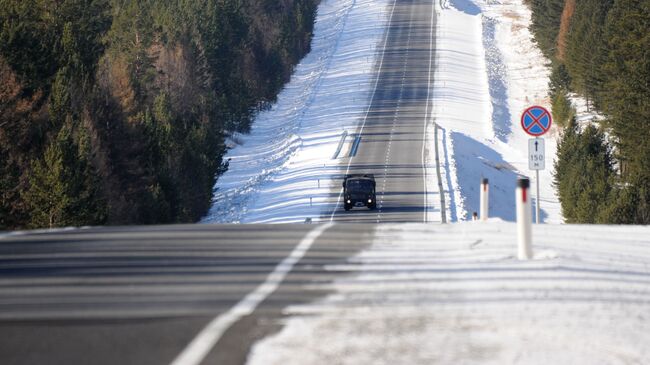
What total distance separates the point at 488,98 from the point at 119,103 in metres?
44.8

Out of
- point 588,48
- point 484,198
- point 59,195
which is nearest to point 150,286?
point 484,198

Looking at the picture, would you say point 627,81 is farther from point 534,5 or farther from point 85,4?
point 534,5

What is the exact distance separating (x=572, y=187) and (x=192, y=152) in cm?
2161

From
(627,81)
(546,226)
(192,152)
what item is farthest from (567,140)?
(546,226)

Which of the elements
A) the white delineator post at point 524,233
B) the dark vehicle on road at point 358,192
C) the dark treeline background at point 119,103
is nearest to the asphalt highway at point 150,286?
the white delineator post at point 524,233

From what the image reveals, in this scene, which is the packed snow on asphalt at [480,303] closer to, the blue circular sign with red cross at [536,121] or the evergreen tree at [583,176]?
the blue circular sign with red cross at [536,121]

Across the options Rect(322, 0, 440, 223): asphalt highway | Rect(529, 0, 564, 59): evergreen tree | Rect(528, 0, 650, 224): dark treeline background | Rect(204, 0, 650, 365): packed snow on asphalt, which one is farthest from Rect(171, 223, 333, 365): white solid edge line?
Rect(529, 0, 564, 59): evergreen tree

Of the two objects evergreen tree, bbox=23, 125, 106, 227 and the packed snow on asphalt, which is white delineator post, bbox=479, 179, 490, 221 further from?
evergreen tree, bbox=23, 125, 106, 227

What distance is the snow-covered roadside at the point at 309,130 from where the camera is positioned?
62312 mm

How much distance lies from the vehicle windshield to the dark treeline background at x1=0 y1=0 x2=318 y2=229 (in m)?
8.50

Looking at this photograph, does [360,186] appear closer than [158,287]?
No

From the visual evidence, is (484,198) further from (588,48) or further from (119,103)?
(588,48)

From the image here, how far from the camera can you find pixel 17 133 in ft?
149

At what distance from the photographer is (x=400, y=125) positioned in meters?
85.8
